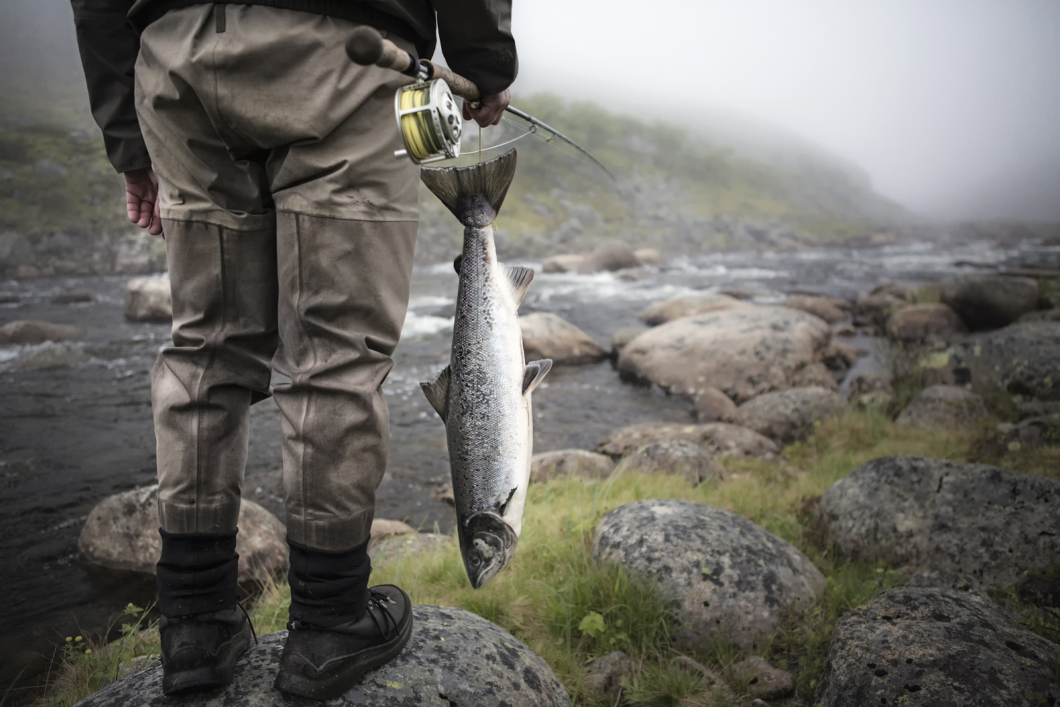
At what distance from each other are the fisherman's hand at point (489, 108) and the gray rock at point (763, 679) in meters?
2.40

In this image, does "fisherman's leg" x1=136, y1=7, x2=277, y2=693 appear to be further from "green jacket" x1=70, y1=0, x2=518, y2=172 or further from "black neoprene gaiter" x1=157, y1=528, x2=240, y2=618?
"green jacket" x1=70, y1=0, x2=518, y2=172

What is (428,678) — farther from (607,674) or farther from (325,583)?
(607,674)

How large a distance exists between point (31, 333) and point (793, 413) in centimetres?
1030

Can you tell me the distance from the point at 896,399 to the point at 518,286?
664cm

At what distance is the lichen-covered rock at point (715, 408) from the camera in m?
7.71

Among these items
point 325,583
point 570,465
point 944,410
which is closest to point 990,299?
point 944,410

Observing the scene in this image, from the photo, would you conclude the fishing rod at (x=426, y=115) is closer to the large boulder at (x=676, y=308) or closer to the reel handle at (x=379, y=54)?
the reel handle at (x=379, y=54)

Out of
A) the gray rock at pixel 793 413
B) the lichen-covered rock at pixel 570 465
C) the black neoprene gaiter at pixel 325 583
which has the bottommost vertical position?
the lichen-covered rock at pixel 570 465

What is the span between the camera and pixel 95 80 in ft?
6.44

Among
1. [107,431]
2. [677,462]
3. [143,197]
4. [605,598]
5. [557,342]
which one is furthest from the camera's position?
[557,342]

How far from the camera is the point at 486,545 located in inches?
68.9

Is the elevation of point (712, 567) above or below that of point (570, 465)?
above

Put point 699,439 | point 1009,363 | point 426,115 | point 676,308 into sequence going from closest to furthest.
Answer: point 426,115 < point 699,439 < point 1009,363 < point 676,308

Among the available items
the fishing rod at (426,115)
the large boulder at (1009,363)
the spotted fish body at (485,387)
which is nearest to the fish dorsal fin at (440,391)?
the spotted fish body at (485,387)
